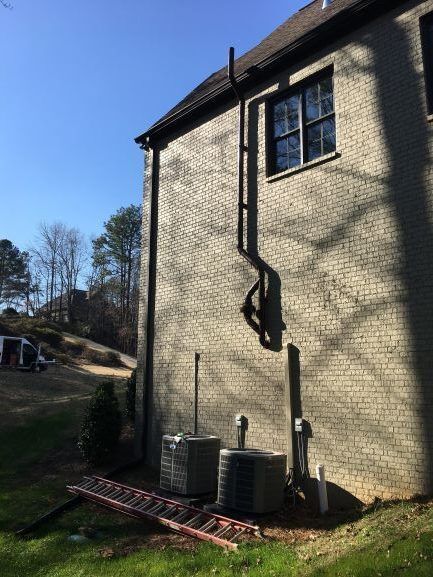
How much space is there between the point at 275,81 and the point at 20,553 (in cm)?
894

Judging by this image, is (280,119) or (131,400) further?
(131,400)

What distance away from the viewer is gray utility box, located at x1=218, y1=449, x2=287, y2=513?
7.45 meters

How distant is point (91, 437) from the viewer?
440 inches

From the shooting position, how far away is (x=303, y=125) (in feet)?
31.4

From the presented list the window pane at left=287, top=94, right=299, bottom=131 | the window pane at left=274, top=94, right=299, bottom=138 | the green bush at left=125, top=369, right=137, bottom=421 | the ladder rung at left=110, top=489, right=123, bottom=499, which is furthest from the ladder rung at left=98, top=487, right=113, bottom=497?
the window pane at left=287, top=94, right=299, bottom=131

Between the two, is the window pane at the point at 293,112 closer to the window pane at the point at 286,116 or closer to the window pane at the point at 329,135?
the window pane at the point at 286,116

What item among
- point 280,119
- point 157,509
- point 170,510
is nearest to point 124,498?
point 157,509

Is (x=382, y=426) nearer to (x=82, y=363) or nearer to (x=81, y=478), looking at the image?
(x=81, y=478)

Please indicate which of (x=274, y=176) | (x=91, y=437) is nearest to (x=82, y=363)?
(x=91, y=437)

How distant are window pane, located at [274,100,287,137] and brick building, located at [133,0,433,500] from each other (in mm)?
46

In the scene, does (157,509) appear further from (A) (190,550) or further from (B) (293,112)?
(B) (293,112)

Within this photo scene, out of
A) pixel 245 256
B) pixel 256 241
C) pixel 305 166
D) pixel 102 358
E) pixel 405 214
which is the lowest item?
pixel 102 358

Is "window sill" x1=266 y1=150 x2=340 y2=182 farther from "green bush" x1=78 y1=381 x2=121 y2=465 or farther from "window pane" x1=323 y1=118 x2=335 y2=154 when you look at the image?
"green bush" x1=78 y1=381 x2=121 y2=465

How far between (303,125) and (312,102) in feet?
1.47
